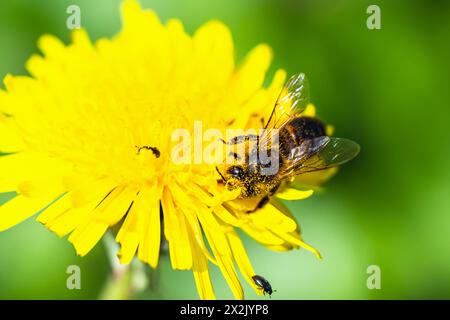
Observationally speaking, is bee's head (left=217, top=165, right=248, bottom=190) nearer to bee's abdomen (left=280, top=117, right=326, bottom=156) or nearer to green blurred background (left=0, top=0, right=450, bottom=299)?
bee's abdomen (left=280, top=117, right=326, bottom=156)

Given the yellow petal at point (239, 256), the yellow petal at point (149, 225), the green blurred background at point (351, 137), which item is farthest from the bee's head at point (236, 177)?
the green blurred background at point (351, 137)

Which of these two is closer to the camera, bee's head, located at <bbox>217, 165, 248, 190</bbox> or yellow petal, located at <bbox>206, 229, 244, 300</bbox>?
yellow petal, located at <bbox>206, 229, 244, 300</bbox>

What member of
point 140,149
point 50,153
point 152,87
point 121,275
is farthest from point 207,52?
point 121,275

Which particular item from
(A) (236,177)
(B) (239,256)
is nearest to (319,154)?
(A) (236,177)

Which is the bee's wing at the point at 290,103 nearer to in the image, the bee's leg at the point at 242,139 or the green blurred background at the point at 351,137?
the bee's leg at the point at 242,139

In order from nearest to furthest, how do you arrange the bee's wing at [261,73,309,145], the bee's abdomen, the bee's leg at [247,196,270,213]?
1. the bee's leg at [247,196,270,213]
2. the bee's abdomen
3. the bee's wing at [261,73,309,145]

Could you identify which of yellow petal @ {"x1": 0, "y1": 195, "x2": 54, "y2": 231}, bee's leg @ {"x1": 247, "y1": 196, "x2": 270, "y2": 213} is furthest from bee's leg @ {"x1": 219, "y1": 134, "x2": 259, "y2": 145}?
yellow petal @ {"x1": 0, "y1": 195, "x2": 54, "y2": 231}

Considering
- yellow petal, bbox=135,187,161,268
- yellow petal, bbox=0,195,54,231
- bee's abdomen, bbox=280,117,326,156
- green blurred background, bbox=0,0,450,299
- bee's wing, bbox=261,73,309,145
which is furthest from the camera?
green blurred background, bbox=0,0,450,299
